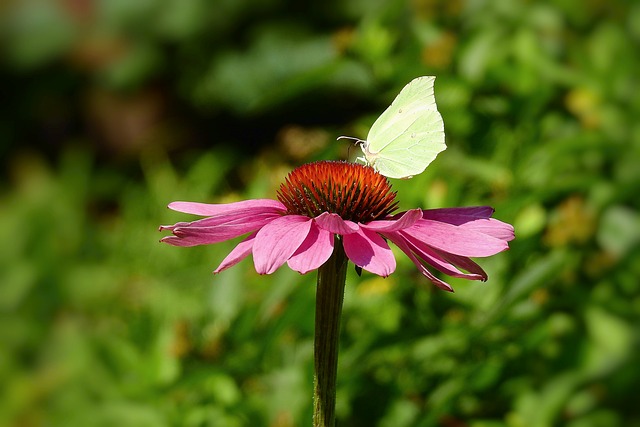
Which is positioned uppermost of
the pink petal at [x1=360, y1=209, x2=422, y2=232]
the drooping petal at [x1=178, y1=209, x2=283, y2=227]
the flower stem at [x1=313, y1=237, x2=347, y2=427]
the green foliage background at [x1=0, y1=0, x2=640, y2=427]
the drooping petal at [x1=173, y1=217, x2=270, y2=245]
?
the green foliage background at [x1=0, y1=0, x2=640, y2=427]

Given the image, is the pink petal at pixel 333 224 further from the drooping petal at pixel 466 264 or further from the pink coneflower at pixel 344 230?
the drooping petal at pixel 466 264

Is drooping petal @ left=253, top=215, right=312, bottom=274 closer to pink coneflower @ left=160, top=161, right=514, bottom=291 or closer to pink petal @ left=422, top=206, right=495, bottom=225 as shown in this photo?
pink coneflower @ left=160, top=161, right=514, bottom=291

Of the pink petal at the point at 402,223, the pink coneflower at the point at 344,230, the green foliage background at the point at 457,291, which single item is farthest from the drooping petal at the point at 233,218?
the green foliage background at the point at 457,291

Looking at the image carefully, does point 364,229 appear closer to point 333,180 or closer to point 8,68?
point 333,180

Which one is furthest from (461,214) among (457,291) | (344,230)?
(457,291)

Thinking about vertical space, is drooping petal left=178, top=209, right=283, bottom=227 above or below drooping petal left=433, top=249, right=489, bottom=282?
above

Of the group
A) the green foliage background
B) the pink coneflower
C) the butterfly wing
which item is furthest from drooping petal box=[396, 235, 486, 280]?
the green foliage background

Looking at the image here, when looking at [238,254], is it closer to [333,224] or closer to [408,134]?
[333,224]
